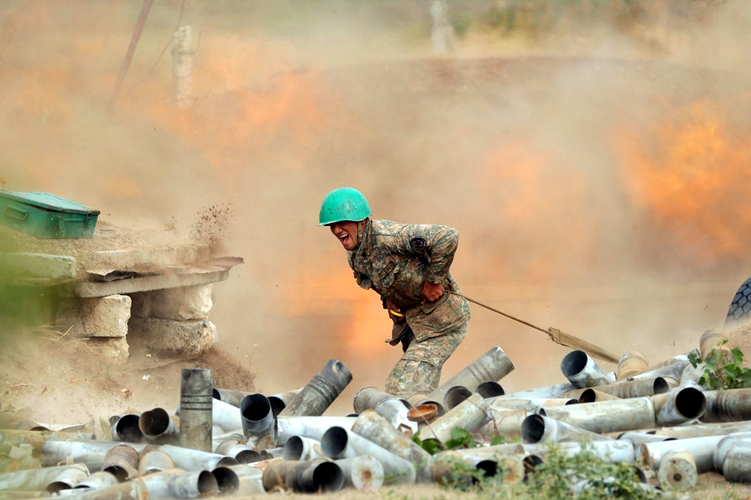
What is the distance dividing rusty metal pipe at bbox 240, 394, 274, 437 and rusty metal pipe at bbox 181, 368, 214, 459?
0.48 metres

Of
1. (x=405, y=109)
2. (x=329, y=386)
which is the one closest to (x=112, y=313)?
(x=329, y=386)

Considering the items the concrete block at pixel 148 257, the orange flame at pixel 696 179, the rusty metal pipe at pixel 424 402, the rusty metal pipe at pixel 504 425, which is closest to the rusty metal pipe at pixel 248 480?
the rusty metal pipe at pixel 424 402

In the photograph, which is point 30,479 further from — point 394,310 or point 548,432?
point 394,310

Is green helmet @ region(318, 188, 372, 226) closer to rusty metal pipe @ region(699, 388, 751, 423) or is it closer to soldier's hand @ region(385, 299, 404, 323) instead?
soldier's hand @ region(385, 299, 404, 323)

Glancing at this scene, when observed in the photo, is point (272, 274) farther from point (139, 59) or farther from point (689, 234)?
point (689, 234)

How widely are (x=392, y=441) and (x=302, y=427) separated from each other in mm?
1067

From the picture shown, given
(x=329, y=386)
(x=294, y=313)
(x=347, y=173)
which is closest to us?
(x=329, y=386)

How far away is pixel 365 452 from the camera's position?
4.39 metres

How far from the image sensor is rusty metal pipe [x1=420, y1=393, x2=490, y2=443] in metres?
5.01

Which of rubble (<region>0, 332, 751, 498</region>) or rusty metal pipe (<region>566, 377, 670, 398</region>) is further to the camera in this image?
rusty metal pipe (<region>566, 377, 670, 398</region>)

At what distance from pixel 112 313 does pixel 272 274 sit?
546cm

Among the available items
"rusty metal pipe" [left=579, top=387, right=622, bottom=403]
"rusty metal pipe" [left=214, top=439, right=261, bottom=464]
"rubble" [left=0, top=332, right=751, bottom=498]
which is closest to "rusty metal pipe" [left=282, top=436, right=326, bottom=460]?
"rubble" [left=0, top=332, right=751, bottom=498]

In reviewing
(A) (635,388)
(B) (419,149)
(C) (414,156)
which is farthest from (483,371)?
(B) (419,149)

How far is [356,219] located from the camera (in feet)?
21.6
